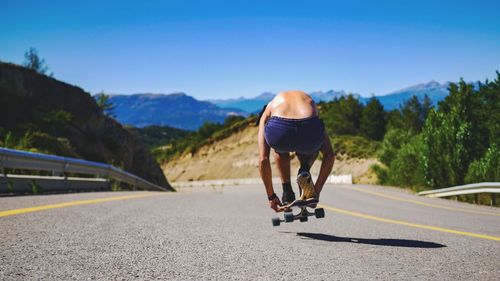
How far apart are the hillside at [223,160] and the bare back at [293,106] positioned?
75245mm

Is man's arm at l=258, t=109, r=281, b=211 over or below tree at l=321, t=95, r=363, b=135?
below

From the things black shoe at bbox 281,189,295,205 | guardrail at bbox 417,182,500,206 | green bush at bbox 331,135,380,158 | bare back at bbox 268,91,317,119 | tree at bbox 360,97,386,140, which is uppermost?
tree at bbox 360,97,386,140

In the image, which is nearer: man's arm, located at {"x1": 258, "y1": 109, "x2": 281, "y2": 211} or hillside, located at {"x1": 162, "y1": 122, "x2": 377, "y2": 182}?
man's arm, located at {"x1": 258, "y1": 109, "x2": 281, "y2": 211}

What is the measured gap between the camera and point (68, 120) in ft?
95.3

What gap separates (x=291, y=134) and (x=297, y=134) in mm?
60

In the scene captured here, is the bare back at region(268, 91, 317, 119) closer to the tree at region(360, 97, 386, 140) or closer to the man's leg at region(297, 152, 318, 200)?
the man's leg at region(297, 152, 318, 200)

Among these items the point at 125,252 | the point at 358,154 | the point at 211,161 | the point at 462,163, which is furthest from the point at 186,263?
the point at 211,161

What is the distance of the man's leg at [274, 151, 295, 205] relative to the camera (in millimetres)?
4785

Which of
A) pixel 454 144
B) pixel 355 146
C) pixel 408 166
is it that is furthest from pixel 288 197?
pixel 355 146

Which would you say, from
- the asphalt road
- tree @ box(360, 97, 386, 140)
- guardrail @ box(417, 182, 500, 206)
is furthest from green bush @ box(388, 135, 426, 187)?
tree @ box(360, 97, 386, 140)

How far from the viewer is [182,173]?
3957 inches

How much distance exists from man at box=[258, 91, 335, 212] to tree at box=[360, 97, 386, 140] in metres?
78.6

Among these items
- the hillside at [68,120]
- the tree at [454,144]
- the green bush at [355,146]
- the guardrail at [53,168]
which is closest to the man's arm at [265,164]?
the guardrail at [53,168]

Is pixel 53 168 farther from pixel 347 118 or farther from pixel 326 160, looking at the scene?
pixel 347 118
